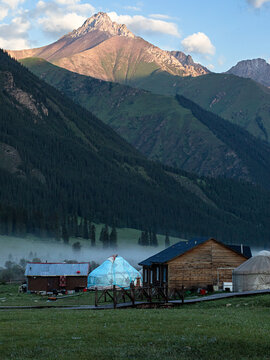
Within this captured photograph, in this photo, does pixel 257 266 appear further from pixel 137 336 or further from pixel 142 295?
pixel 137 336

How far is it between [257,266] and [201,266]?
1099 centimetres

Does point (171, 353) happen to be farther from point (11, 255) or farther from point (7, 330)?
point (11, 255)

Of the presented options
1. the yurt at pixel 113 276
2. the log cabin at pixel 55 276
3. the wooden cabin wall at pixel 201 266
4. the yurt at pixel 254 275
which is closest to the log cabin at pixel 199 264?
the wooden cabin wall at pixel 201 266

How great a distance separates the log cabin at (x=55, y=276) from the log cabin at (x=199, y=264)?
26036mm

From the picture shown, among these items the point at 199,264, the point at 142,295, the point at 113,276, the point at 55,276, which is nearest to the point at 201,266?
the point at 199,264

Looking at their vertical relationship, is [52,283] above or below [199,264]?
below

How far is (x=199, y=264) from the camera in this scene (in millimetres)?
71688

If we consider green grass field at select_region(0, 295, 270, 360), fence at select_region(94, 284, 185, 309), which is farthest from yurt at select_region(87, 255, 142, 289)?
green grass field at select_region(0, 295, 270, 360)

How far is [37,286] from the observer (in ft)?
307

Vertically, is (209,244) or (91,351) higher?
(209,244)

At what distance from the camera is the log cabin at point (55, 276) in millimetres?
93750

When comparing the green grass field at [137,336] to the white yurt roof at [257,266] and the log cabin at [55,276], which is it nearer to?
the white yurt roof at [257,266]

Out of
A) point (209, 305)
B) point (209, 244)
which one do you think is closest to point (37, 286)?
point (209, 244)

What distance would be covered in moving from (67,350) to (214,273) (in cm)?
4834
